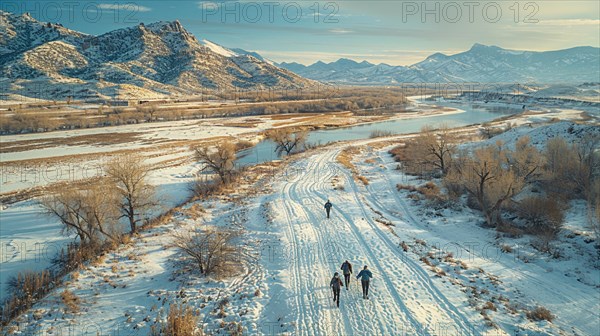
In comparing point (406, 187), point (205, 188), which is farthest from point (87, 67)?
point (406, 187)

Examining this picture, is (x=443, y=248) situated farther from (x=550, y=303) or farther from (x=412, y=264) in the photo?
(x=550, y=303)

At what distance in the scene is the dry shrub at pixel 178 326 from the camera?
33.9 feet

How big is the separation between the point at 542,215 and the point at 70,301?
87.4ft

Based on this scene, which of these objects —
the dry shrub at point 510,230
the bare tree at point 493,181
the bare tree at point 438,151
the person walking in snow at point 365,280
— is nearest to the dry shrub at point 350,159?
the bare tree at point 438,151

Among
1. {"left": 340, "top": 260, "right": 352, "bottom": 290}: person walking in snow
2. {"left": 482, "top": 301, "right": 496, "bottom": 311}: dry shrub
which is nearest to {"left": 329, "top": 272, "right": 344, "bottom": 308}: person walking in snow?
{"left": 340, "top": 260, "right": 352, "bottom": 290}: person walking in snow

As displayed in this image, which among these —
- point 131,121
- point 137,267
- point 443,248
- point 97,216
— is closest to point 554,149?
point 443,248

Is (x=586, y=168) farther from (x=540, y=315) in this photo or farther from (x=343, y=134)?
(x=343, y=134)

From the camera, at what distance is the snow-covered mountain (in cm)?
12106

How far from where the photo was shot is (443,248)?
1958cm

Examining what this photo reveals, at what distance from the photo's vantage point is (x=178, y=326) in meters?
10.4

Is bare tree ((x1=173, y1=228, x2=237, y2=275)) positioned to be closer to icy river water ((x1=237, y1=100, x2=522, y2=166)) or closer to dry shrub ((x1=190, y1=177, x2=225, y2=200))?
dry shrub ((x1=190, y1=177, x2=225, y2=200))

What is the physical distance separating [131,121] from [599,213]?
271 feet

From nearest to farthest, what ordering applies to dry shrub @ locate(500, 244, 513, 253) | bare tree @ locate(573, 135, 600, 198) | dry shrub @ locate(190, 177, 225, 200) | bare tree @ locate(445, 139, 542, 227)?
dry shrub @ locate(500, 244, 513, 253) → bare tree @ locate(445, 139, 542, 227) → bare tree @ locate(573, 135, 600, 198) → dry shrub @ locate(190, 177, 225, 200)

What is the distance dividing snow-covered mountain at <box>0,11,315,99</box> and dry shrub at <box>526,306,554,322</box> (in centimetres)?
12621
